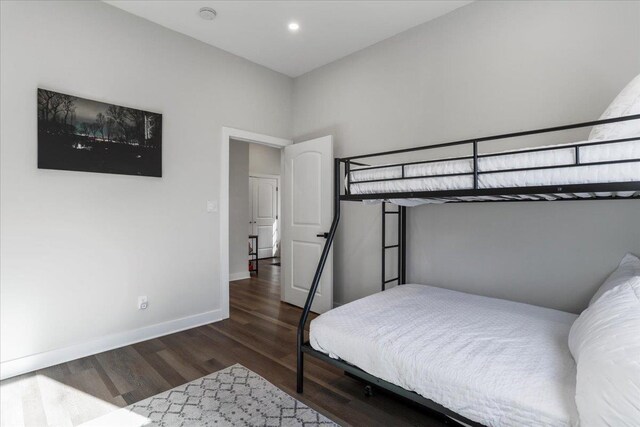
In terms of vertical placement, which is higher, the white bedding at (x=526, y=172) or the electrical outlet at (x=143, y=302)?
the white bedding at (x=526, y=172)

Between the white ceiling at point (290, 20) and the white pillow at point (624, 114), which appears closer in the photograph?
the white pillow at point (624, 114)

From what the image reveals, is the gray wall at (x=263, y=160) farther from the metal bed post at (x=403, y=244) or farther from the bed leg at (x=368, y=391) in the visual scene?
the bed leg at (x=368, y=391)

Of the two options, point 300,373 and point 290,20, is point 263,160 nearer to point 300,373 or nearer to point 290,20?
point 290,20

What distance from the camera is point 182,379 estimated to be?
6.89 feet

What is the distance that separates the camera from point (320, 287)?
342cm

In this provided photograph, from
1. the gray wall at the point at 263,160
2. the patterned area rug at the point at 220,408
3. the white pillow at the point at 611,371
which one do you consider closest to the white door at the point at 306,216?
the patterned area rug at the point at 220,408

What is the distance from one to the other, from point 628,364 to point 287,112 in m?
3.66

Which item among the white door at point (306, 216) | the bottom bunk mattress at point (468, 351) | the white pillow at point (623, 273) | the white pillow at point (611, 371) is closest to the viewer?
the white pillow at point (611, 371)

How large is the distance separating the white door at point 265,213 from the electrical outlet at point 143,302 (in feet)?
13.7

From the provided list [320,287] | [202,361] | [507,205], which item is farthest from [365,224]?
[202,361]

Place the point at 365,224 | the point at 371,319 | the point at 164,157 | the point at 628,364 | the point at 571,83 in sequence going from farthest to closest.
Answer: the point at 365,224 → the point at 164,157 → the point at 571,83 → the point at 371,319 → the point at 628,364

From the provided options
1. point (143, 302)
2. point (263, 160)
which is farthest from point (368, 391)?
point (263, 160)

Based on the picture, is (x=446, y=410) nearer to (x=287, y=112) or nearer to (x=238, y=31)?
(x=238, y=31)

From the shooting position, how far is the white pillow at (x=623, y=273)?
1.60 metres
